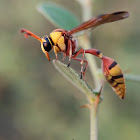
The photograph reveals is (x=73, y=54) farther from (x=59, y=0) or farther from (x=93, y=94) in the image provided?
(x=59, y=0)

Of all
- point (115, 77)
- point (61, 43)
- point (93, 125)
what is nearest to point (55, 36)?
point (61, 43)

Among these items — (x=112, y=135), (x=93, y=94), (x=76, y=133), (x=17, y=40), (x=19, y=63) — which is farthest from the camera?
(x=17, y=40)

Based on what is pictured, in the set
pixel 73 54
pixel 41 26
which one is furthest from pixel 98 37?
pixel 73 54

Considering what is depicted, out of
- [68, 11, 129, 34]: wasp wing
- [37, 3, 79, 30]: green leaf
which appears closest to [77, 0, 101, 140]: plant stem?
[37, 3, 79, 30]: green leaf

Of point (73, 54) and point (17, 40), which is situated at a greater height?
point (17, 40)

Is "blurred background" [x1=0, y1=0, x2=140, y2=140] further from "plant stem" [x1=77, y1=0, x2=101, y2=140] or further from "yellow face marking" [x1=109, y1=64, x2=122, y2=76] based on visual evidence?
"yellow face marking" [x1=109, y1=64, x2=122, y2=76]

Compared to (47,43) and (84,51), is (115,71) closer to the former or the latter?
(84,51)
